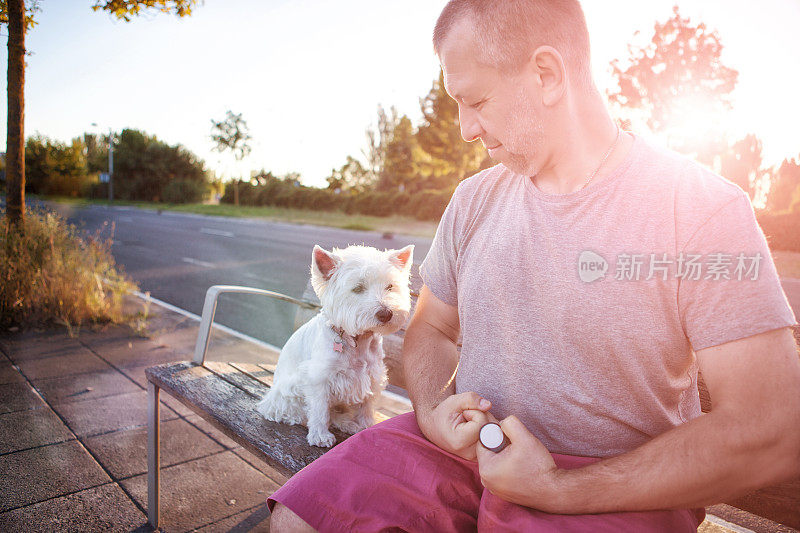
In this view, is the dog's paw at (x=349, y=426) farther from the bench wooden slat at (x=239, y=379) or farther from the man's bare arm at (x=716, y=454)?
the man's bare arm at (x=716, y=454)

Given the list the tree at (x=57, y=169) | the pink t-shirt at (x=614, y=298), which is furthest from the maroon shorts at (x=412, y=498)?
the tree at (x=57, y=169)

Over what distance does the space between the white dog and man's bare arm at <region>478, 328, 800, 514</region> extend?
1213mm

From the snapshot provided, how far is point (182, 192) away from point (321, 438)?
4999 cm

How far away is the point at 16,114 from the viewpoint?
19.0 ft

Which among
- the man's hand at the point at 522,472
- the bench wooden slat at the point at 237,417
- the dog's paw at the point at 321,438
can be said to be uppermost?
the man's hand at the point at 522,472

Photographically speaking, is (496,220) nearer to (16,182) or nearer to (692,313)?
(692,313)

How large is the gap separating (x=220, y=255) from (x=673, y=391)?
1271cm

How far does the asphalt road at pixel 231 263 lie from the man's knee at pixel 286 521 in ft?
5.57

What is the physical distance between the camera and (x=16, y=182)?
5.91 metres

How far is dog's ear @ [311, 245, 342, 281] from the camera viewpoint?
7.79ft

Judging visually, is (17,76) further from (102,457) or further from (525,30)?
(525,30)

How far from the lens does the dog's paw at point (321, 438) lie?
6.88 ft

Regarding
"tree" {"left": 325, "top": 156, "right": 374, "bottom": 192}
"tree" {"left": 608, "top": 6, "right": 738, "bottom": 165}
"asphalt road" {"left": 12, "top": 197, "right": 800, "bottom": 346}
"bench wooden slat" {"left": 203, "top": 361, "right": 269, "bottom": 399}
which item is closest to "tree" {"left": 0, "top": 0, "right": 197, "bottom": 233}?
"asphalt road" {"left": 12, "top": 197, "right": 800, "bottom": 346}

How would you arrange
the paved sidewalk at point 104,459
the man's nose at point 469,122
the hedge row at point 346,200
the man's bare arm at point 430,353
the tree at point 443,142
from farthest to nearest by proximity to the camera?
A: the tree at point 443,142
the hedge row at point 346,200
the paved sidewalk at point 104,459
the man's bare arm at point 430,353
the man's nose at point 469,122
